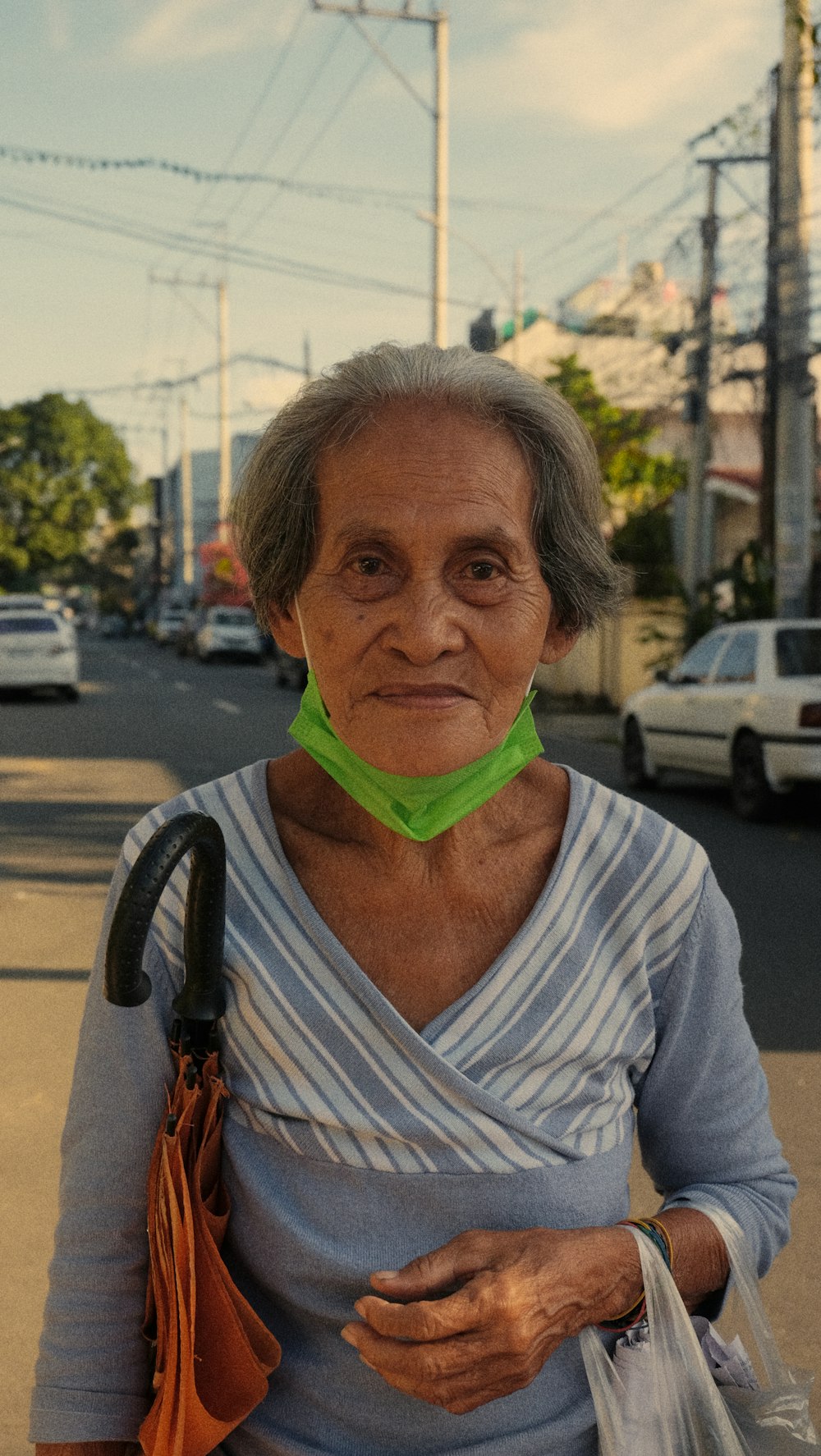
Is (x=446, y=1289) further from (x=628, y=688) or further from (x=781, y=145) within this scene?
(x=628, y=688)

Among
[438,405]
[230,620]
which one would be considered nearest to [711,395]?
[230,620]

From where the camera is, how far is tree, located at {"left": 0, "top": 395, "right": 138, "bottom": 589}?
77.4 m

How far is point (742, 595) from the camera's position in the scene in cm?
1812

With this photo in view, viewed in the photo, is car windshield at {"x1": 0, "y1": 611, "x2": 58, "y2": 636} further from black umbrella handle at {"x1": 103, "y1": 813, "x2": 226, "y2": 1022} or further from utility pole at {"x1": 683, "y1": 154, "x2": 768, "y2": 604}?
black umbrella handle at {"x1": 103, "y1": 813, "x2": 226, "y2": 1022}

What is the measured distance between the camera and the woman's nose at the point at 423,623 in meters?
1.61

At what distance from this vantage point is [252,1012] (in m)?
1.61

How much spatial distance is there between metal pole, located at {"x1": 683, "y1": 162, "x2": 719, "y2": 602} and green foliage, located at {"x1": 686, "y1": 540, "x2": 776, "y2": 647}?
82cm

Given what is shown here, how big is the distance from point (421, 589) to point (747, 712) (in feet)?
35.7

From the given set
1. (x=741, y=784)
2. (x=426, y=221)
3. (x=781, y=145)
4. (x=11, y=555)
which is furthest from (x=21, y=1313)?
(x=11, y=555)

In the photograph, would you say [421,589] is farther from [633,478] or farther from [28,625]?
[633,478]

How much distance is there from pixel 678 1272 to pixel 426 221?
26.7m

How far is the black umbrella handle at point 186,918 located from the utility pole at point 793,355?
1516 cm

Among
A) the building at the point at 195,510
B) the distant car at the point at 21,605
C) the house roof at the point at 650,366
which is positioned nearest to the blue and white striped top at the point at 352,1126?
the house roof at the point at 650,366

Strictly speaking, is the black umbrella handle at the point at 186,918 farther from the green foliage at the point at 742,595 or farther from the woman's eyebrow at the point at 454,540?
the green foliage at the point at 742,595
